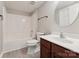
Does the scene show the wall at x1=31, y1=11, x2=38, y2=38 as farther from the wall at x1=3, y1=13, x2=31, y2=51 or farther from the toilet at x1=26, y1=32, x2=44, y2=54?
the toilet at x1=26, y1=32, x2=44, y2=54

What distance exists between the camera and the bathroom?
1.48 m

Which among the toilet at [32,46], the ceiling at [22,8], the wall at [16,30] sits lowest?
the toilet at [32,46]

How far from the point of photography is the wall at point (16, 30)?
10.7 feet

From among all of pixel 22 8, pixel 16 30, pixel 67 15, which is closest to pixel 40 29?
pixel 16 30

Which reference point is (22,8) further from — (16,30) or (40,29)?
(40,29)

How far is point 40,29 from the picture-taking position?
358 centimetres

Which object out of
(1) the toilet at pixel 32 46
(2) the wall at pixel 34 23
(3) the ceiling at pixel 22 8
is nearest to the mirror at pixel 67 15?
(1) the toilet at pixel 32 46

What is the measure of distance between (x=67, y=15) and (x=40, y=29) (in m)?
1.86

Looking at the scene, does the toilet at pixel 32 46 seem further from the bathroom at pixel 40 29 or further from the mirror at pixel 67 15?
the mirror at pixel 67 15

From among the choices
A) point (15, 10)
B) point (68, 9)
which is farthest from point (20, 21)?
point (68, 9)

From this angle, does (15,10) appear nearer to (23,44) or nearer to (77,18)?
(23,44)

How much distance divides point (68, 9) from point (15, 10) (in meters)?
2.68

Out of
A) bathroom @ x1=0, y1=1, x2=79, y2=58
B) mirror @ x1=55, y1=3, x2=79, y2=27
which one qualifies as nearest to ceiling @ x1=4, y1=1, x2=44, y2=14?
bathroom @ x1=0, y1=1, x2=79, y2=58

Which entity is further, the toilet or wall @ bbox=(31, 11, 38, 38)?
wall @ bbox=(31, 11, 38, 38)
